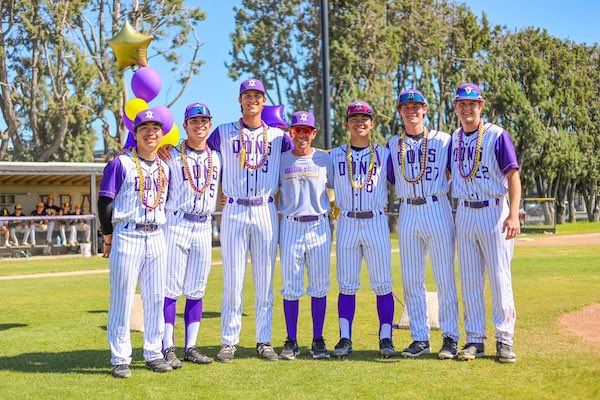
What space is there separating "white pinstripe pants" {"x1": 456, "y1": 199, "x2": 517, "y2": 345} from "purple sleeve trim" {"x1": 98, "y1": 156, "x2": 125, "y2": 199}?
9.82 feet

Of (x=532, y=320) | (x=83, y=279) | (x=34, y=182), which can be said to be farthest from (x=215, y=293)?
(x=34, y=182)

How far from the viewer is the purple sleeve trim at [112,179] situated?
5824 mm

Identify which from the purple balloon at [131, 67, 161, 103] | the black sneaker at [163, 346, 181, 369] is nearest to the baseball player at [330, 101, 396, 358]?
the black sneaker at [163, 346, 181, 369]

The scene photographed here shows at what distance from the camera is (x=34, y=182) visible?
24.3 m

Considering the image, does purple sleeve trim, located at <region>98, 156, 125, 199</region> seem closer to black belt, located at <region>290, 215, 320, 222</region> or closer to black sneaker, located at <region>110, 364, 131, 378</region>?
black sneaker, located at <region>110, 364, 131, 378</region>

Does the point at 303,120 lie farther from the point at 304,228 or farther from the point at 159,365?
the point at 159,365

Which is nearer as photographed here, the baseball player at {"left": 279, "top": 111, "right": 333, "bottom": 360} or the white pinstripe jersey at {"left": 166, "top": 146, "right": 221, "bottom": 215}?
the white pinstripe jersey at {"left": 166, "top": 146, "right": 221, "bottom": 215}

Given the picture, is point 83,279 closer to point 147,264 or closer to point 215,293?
point 215,293

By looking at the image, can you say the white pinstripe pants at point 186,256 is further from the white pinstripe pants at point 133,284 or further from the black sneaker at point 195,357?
the black sneaker at point 195,357

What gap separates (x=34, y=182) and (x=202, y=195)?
19865mm

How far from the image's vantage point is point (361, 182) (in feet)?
21.0

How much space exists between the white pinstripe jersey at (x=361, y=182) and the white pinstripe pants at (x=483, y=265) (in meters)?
0.75

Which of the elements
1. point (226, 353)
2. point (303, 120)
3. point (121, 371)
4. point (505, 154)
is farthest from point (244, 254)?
point (505, 154)

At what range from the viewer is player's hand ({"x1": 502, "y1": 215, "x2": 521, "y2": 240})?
19.9ft
